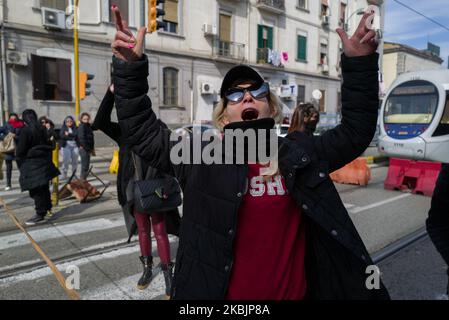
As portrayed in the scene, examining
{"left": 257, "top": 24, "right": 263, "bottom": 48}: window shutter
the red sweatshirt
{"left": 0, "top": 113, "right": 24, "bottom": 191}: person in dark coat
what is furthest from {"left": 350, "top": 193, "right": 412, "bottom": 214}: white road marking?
{"left": 257, "top": 24, "right": 263, "bottom": 48}: window shutter

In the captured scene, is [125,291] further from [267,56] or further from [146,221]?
[267,56]

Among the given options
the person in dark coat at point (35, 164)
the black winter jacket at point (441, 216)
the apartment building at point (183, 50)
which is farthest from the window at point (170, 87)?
the black winter jacket at point (441, 216)

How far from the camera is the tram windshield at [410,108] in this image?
34.2 ft

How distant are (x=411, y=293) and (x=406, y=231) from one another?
2.34 meters

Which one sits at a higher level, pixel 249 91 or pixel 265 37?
pixel 265 37

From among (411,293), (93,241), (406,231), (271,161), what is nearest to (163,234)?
(93,241)

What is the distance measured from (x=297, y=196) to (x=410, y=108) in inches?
433

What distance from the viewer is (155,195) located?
345 cm

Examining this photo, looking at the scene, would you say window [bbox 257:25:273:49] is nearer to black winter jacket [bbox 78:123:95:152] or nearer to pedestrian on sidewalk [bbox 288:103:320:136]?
black winter jacket [bbox 78:123:95:152]

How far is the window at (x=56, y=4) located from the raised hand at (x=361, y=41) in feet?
55.8

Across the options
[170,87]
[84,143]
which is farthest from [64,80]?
[84,143]

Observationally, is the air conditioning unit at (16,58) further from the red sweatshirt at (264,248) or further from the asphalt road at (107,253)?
the red sweatshirt at (264,248)

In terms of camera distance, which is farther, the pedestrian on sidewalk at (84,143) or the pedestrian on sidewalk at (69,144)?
the pedestrian on sidewalk at (69,144)

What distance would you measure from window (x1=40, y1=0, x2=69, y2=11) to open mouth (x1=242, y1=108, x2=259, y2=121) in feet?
55.1
